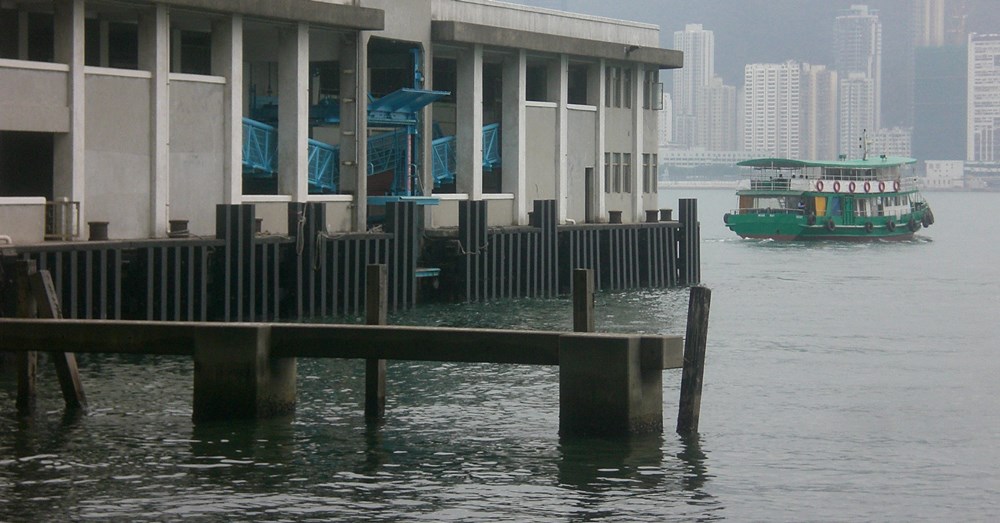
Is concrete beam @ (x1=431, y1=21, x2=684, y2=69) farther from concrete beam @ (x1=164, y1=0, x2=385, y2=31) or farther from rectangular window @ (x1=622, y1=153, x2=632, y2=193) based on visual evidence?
concrete beam @ (x1=164, y1=0, x2=385, y2=31)

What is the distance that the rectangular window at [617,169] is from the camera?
214ft

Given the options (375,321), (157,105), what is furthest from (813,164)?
(375,321)

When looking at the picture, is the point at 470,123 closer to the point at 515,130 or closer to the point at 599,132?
the point at 515,130

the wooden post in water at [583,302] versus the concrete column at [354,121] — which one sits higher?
the concrete column at [354,121]

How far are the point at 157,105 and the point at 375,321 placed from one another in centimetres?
1789

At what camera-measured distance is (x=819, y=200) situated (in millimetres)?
113938

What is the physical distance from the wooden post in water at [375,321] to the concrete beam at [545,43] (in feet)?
90.9

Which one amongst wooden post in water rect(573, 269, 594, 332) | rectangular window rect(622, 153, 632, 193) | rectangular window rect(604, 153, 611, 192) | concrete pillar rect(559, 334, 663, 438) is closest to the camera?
concrete pillar rect(559, 334, 663, 438)

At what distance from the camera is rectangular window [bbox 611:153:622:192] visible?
6512 centimetres

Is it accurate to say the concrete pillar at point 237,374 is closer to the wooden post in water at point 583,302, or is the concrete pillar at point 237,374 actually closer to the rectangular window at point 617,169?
the wooden post in water at point 583,302

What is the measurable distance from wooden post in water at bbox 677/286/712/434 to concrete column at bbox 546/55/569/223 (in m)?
34.3

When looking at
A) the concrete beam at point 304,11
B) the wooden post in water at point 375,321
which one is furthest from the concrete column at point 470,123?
the wooden post in water at point 375,321

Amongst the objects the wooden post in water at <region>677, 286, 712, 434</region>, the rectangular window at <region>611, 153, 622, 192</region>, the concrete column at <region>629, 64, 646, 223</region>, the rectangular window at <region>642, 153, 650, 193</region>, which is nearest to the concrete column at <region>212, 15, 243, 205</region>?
the wooden post in water at <region>677, 286, 712, 434</region>

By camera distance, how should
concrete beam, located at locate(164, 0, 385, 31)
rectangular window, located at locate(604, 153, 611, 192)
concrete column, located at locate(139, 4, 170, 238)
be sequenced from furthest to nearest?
rectangular window, located at locate(604, 153, 611, 192) < concrete beam, located at locate(164, 0, 385, 31) < concrete column, located at locate(139, 4, 170, 238)
